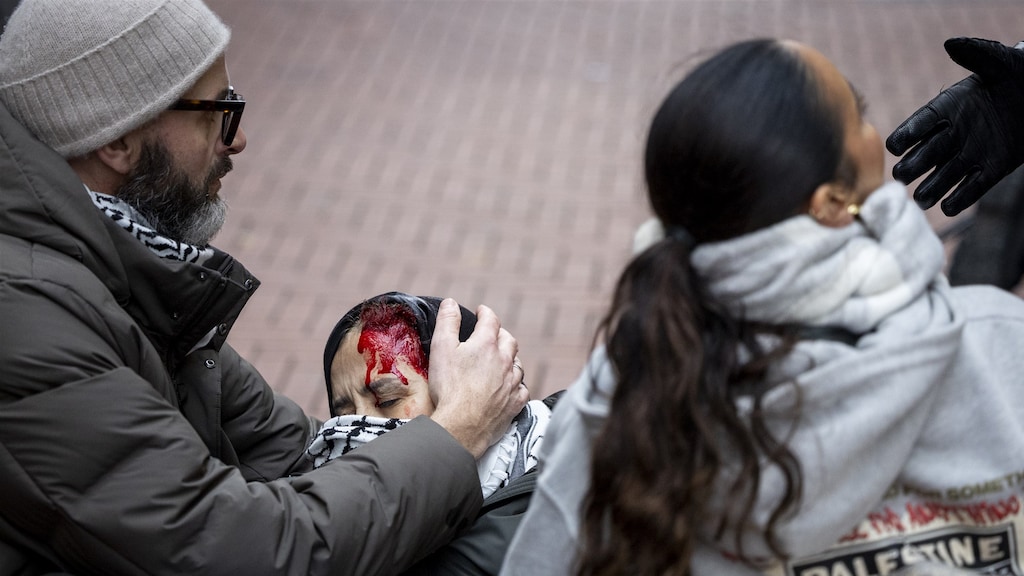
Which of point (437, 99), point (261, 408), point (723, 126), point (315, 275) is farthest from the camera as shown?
point (437, 99)

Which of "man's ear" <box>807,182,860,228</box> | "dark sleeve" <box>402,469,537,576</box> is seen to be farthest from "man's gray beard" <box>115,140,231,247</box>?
"man's ear" <box>807,182,860,228</box>

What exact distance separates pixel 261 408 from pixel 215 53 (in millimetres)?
812

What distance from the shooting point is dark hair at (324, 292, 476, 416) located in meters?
2.33

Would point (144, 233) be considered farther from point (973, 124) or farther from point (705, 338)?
point (973, 124)

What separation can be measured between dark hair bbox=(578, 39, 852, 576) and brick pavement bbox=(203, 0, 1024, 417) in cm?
259

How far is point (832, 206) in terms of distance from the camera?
4.68 feet

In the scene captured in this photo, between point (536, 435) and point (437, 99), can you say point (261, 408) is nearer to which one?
point (536, 435)

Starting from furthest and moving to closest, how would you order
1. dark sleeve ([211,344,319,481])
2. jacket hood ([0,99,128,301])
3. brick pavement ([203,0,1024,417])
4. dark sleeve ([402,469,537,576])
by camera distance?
brick pavement ([203,0,1024,417]), dark sleeve ([211,344,319,481]), dark sleeve ([402,469,537,576]), jacket hood ([0,99,128,301])

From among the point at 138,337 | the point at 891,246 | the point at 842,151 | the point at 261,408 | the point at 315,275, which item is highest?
the point at 842,151

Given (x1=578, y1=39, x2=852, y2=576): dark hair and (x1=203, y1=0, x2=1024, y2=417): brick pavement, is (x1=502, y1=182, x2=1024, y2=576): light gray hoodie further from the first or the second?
(x1=203, y1=0, x2=1024, y2=417): brick pavement

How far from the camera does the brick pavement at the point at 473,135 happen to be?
5.41 meters

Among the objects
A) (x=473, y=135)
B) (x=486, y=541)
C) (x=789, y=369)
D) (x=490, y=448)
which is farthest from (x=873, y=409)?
(x=473, y=135)

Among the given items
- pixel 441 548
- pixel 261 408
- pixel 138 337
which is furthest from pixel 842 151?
pixel 261 408

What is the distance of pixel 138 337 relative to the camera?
187 centimetres
